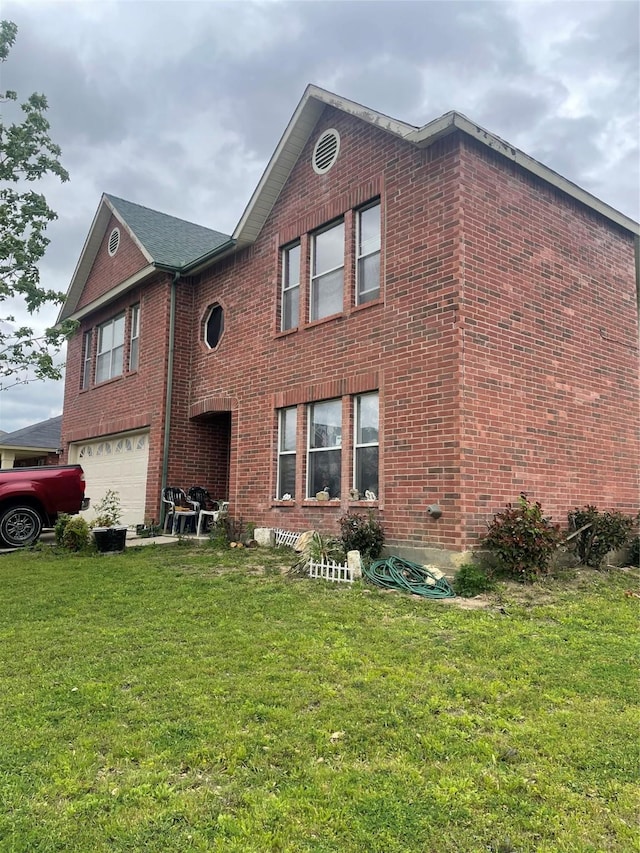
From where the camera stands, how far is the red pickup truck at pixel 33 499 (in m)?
11.4

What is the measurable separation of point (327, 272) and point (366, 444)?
347 cm

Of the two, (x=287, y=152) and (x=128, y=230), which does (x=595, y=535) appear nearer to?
(x=287, y=152)

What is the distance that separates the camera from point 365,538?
852 cm

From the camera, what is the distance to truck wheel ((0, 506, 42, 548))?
11359 millimetres

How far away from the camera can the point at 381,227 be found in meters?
9.76

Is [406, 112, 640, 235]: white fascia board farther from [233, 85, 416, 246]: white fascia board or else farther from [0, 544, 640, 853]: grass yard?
[0, 544, 640, 853]: grass yard

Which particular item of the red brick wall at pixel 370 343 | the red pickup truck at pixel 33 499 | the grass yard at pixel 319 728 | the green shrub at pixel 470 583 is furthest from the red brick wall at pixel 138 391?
the green shrub at pixel 470 583

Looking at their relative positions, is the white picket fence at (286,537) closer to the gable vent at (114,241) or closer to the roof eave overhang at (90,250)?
the roof eave overhang at (90,250)

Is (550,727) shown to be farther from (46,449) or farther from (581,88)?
(46,449)

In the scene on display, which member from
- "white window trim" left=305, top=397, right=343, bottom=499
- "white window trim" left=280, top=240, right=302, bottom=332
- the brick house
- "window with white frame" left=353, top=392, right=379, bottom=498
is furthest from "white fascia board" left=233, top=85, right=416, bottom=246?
"window with white frame" left=353, top=392, right=379, bottom=498

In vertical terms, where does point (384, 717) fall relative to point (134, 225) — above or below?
below

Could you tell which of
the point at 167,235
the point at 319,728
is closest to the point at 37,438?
the point at 167,235

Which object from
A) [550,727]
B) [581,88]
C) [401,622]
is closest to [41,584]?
[401,622]

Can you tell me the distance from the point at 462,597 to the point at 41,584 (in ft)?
17.8
